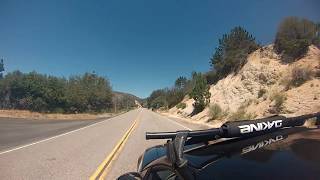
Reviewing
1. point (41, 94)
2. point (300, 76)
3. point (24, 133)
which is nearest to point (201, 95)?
point (300, 76)

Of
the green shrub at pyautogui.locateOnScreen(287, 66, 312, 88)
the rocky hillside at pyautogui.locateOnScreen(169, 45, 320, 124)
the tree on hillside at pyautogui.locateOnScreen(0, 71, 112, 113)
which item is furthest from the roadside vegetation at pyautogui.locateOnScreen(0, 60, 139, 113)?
the green shrub at pyautogui.locateOnScreen(287, 66, 312, 88)

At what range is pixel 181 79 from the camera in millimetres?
145250

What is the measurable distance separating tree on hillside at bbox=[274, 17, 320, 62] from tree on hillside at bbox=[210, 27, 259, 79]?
6.27 meters

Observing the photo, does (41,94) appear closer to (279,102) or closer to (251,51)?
(251,51)

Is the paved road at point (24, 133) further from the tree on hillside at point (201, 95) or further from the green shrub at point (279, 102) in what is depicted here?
the tree on hillside at point (201, 95)

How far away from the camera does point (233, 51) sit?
166 ft

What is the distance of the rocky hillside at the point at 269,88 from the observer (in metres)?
25.7

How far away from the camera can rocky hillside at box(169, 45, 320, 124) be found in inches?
1012

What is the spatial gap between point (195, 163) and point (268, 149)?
583 mm

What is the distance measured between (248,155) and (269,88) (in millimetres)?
34088

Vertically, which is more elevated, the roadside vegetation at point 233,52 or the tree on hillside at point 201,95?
the roadside vegetation at point 233,52

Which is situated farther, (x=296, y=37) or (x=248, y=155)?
(x=296, y=37)

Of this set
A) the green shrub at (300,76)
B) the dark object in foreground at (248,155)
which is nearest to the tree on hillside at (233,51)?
the green shrub at (300,76)

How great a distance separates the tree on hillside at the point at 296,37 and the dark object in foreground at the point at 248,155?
35.7m
